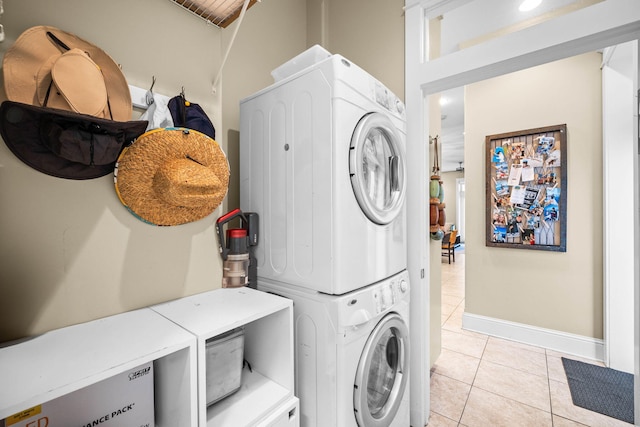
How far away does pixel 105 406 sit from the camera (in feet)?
Answer: 2.74

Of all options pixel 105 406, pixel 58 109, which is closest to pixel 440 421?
pixel 105 406

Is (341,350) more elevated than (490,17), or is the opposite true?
(490,17)

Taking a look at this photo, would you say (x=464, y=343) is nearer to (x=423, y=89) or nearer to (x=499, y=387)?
(x=499, y=387)

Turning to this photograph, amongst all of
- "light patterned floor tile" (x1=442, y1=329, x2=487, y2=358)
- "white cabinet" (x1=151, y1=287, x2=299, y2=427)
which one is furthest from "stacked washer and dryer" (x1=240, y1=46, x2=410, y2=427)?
"light patterned floor tile" (x1=442, y1=329, x2=487, y2=358)

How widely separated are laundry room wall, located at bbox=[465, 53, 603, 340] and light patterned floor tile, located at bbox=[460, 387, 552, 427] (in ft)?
3.80

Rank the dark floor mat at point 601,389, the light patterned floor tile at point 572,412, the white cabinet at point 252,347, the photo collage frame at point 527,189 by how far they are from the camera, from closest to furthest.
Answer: the white cabinet at point 252,347 → the light patterned floor tile at point 572,412 → the dark floor mat at point 601,389 → the photo collage frame at point 527,189

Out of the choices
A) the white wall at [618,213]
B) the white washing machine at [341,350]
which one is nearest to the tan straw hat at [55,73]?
the white washing machine at [341,350]

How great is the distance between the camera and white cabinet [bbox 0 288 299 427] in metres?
0.66

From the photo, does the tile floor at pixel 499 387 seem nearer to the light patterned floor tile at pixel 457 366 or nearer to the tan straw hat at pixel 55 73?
the light patterned floor tile at pixel 457 366

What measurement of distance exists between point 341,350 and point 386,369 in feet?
1.98

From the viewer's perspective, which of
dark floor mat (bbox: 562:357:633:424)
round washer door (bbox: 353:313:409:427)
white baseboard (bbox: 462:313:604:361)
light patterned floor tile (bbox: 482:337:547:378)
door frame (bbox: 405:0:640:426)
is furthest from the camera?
white baseboard (bbox: 462:313:604:361)

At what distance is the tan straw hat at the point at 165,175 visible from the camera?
3.31 ft

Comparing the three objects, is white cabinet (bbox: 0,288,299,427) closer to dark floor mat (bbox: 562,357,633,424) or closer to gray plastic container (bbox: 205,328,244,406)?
gray plastic container (bbox: 205,328,244,406)

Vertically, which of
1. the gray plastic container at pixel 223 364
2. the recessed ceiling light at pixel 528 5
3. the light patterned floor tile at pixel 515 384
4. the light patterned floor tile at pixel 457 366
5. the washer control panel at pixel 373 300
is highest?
the recessed ceiling light at pixel 528 5
